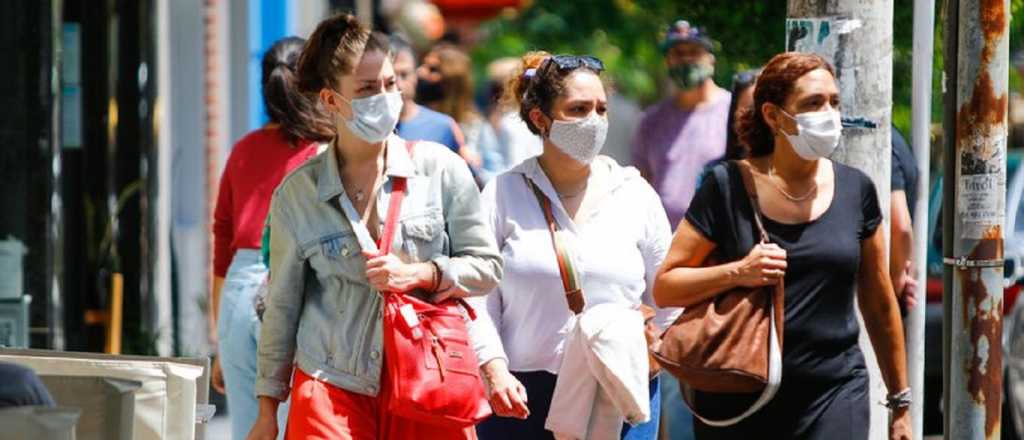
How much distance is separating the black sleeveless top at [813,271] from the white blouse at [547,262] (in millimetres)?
355

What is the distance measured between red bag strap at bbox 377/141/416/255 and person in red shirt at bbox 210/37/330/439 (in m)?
1.56

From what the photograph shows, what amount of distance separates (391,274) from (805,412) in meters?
1.25

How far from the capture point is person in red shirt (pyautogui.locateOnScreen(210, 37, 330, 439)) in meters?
7.41

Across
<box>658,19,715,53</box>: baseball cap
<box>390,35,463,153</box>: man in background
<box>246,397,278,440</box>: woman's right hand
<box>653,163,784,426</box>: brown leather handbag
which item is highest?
<box>658,19,715,53</box>: baseball cap

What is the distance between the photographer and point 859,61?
22.2ft

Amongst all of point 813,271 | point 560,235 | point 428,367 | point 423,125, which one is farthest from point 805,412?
point 423,125

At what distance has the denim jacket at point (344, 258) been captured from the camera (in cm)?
580

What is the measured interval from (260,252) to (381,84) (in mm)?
1652

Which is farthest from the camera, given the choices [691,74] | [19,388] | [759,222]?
[691,74]

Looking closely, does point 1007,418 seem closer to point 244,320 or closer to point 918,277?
point 918,277

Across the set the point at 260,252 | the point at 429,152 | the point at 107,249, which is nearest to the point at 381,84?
the point at 429,152

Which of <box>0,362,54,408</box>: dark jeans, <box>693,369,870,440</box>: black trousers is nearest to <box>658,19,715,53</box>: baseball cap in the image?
<box>693,369,870,440</box>: black trousers

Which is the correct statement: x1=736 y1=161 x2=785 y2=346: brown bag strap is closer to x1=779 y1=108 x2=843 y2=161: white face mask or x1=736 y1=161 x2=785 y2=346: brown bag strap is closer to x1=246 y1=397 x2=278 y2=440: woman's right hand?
x1=779 y1=108 x2=843 y2=161: white face mask

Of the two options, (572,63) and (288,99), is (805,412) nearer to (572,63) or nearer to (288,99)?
(572,63)
